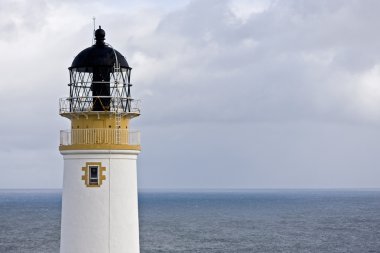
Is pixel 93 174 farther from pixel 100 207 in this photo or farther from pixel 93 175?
pixel 100 207

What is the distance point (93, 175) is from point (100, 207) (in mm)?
941

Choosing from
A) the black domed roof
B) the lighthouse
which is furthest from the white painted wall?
the black domed roof

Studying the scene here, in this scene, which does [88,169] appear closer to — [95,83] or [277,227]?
[95,83]

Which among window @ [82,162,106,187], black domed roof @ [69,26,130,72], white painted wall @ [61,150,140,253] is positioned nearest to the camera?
white painted wall @ [61,150,140,253]

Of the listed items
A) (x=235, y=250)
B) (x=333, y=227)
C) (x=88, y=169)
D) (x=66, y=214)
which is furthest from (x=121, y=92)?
(x=333, y=227)

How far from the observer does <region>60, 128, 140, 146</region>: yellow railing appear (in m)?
19.6

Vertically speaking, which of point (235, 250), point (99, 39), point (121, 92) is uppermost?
point (99, 39)

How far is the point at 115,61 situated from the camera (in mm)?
19797

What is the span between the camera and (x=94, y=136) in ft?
64.4

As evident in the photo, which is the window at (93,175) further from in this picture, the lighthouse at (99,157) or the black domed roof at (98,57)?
the black domed roof at (98,57)

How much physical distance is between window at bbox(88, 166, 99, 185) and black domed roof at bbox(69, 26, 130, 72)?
2.89m

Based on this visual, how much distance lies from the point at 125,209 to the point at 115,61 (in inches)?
170

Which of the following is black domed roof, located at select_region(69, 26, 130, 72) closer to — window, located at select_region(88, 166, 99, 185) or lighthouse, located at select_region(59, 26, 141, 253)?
lighthouse, located at select_region(59, 26, 141, 253)

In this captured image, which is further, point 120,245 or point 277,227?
point 277,227
